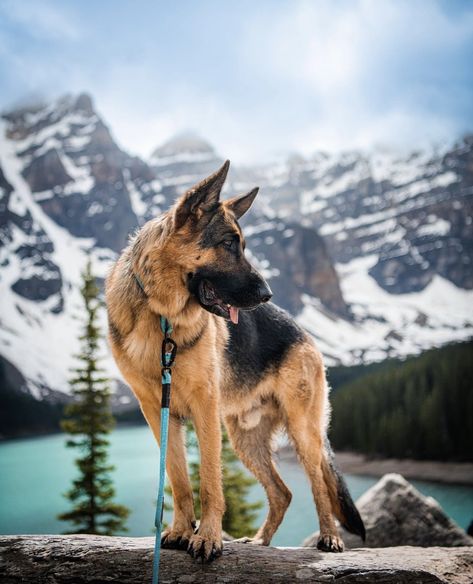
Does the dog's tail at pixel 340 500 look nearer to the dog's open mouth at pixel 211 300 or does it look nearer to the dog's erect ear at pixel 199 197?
the dog's open mouth at pixel 211 300

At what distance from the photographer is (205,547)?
14.6 feet

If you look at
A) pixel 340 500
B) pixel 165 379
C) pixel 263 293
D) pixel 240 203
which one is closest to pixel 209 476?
pixel 165 379

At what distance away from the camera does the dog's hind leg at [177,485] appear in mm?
4805

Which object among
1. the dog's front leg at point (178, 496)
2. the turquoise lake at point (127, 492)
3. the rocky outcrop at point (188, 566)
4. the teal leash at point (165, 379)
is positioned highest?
the teal leash at point (165, 379)

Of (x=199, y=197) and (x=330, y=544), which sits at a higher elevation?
(x=199, y=197)

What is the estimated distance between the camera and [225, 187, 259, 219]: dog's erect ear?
17.1ft

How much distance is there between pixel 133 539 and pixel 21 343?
190122 mm

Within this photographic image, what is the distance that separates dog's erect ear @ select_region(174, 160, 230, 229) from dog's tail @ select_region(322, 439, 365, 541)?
3521 mm

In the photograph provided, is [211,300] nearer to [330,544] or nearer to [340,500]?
[330,544]

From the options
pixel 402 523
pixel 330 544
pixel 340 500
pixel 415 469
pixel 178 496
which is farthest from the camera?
pixel 415 469

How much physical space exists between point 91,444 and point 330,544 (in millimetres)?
18961

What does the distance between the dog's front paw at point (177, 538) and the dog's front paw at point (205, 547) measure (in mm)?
212

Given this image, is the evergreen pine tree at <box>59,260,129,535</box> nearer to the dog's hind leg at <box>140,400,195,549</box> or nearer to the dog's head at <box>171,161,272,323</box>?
the dog's hind leg at <box>140,400,195,549</box>

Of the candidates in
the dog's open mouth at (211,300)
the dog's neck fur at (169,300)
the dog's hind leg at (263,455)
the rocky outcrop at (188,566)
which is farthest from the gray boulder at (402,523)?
the dog's open mouth at (211,300)
